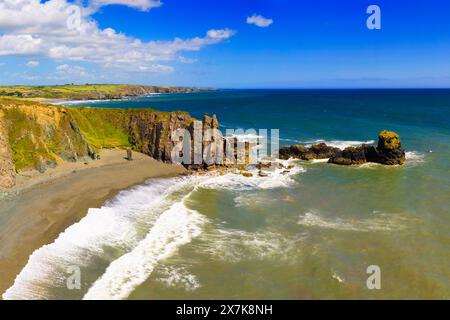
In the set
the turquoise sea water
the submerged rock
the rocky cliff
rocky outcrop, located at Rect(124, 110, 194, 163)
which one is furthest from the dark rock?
rocky outcrop, located at Rect(124, 110, 194, 163)

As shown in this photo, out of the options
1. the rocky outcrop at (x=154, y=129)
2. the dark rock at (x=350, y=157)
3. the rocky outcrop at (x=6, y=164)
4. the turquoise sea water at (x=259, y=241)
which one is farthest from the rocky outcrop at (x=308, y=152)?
the rocky outcrop at (x=6, y=164)

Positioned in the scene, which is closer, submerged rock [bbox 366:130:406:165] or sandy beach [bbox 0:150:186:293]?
sandy beach [bbox 0:150:186:293]

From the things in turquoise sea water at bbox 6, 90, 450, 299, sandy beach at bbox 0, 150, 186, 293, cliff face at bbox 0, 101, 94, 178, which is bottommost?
turquoise sea water at bbox 6, 90, 450, 299

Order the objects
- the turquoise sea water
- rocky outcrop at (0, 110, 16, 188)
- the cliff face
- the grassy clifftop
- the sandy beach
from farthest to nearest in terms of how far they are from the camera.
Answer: the grassy clifftop, the cliff face, rocky outcrop at (0, 110, 16, 188), the sandy beach, the turquoise sea water
